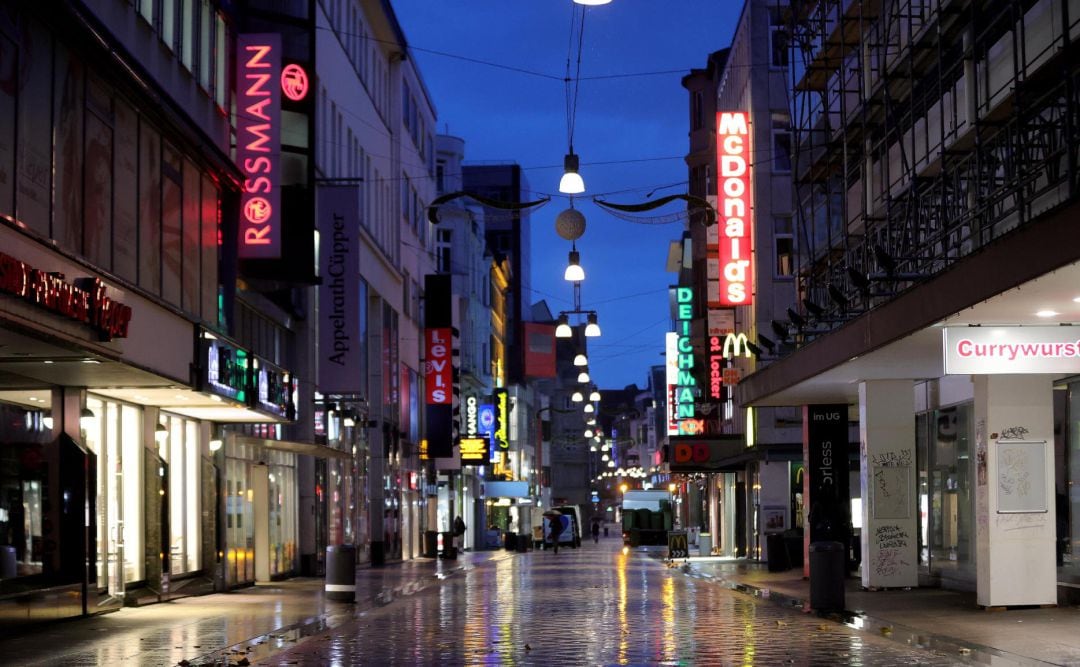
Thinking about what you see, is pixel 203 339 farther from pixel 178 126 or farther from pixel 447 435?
pixel 447 435

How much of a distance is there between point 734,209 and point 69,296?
33.0 m

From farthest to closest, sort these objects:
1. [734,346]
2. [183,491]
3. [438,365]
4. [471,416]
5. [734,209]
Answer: [471,416]
[438,365]
[734,346]
[734,209]
[183,491]

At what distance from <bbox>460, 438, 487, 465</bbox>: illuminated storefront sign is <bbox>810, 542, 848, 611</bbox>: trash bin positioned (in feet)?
171

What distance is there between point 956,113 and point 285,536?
67.0 feet

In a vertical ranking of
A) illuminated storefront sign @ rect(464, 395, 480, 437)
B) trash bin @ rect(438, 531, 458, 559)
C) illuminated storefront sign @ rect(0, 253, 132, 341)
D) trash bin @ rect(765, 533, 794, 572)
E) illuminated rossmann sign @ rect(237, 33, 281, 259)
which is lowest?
trash bin @ rect(438, 531, 458, 559)

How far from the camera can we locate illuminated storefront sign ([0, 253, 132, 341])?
51.9 feet

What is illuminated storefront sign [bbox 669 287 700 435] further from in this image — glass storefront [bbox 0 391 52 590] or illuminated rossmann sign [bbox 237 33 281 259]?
glass storefront [bbox 0 391 52 590]

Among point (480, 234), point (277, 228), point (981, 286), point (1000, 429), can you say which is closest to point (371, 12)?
point (277, 228)

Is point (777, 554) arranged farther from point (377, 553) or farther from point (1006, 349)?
point (1006, 349)

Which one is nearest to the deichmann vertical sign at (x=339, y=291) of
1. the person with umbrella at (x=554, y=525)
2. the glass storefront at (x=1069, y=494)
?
the glass storefront at (x=1069, y=494)

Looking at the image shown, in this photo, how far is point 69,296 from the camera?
17656 millimetres

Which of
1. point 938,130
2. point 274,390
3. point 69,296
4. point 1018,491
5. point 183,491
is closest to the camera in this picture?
point 69,296

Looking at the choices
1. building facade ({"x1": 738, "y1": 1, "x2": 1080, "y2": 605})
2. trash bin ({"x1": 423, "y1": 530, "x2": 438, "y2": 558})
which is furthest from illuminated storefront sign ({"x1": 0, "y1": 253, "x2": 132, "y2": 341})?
trash bin ({"x1": 423, "y1": 530, "x2": 438, "y2": 558})

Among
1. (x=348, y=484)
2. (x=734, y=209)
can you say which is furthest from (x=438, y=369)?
(x=734, y=209)
